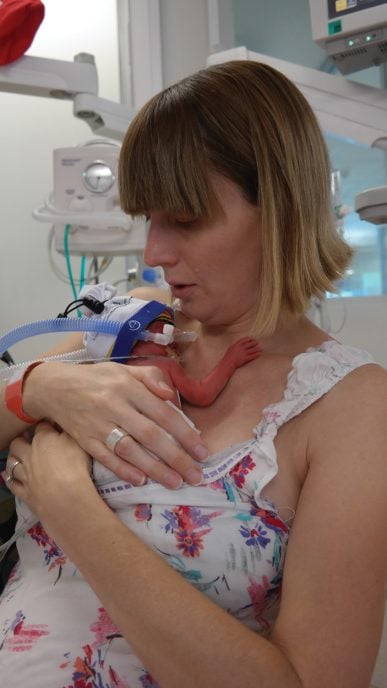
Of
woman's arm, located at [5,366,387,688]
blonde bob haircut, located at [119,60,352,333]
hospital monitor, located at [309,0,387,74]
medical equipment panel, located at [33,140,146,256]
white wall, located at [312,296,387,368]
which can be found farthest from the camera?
white wall, located at [312,296,387,368]

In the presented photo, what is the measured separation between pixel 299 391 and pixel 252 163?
40 cm

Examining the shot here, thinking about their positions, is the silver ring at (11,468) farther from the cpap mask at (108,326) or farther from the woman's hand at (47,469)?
the cpap mask at (108,326)

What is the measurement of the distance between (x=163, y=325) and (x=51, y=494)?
461 mm

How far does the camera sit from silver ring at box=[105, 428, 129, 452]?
96cm

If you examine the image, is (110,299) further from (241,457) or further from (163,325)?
(241,457)

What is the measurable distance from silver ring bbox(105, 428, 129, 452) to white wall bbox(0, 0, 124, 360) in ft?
8.11

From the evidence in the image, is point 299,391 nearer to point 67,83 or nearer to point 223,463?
point 223,463

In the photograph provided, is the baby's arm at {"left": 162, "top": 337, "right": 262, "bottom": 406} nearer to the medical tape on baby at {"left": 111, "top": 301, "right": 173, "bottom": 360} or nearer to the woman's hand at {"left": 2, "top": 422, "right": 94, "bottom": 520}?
the medical tape on baby at {"left": 111, "top": 301, "right": 173, "bottom": 360}

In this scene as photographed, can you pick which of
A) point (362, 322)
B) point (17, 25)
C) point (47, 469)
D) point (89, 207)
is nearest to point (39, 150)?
point (89, 207)

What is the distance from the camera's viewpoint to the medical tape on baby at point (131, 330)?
3.91 feet

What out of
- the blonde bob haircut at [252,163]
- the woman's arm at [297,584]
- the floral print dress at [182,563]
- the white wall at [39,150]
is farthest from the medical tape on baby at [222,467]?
the white wall at [39,150]

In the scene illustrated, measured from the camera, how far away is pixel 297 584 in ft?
2.65

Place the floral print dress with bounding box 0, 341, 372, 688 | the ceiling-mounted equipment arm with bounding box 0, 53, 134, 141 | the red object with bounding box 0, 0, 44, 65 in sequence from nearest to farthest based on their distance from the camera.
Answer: the floral print dress with bounding box 0, 341, 372, 688, the red object with bounding box 0, 0, 44, 65, the ceiling-mounted equipment arm with bounding box 0, 53, 134, 141

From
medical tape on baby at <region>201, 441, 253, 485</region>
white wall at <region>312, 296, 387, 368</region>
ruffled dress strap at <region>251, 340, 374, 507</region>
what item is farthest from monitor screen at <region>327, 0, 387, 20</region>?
white wall at <region>312, 296, 387, 368</region>
